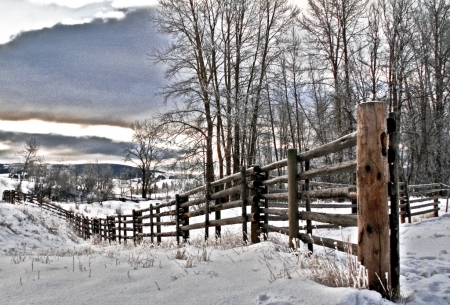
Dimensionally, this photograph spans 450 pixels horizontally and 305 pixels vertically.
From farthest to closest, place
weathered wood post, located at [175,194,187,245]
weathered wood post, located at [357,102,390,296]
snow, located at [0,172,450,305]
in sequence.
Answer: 1. weathered wood post, located at [175,194,187,245]
2. weathered wood post, located at [357,102,390,296]
3. snow, located at [0,172,450,305]

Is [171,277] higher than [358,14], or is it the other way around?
[358,14]

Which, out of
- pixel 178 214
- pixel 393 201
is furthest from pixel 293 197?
pixel 178 214

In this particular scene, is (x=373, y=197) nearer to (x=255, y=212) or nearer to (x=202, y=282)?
(x=202, y=282)

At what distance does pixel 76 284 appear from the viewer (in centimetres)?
373

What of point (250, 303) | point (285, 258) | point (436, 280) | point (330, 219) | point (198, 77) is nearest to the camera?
point (250, 303)

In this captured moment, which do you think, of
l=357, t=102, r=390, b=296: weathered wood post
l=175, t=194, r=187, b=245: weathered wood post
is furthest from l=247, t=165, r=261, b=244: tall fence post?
l=175, t=194, r=187, b=245: weathered wood post

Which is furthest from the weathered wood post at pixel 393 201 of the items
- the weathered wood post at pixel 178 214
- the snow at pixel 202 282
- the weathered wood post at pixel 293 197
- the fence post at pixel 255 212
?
the weathered wood post at pixel 178 214

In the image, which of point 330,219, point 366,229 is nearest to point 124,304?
point 366,229

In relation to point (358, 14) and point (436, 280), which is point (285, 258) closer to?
point (436, 280)

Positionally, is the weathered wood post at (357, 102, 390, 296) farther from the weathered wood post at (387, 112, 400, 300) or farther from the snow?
the snow

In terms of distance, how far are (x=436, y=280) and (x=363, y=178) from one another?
136 cm

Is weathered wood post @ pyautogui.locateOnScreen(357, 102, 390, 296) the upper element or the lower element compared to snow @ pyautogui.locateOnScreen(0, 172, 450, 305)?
upper

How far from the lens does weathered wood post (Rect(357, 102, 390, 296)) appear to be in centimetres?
322

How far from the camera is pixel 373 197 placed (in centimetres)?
324
